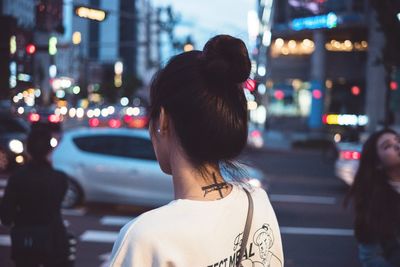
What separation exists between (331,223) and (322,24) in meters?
17.3

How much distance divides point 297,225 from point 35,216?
7541 mm

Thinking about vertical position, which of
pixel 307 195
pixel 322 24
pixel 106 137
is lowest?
pixel 307 195

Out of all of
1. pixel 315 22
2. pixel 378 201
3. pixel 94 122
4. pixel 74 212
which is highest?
pixel 315 22

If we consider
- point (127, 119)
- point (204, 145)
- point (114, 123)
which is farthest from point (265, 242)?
point (127, 119)

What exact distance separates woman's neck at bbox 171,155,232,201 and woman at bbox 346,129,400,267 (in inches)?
77.7

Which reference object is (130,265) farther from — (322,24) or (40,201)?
(322,24)

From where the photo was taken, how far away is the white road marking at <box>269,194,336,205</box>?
14.1 meters

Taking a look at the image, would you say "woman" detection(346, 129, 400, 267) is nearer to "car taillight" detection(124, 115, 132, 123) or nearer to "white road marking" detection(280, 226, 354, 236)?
"white road marking" detection(280, 226, 354, 236)

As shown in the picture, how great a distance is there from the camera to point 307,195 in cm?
1517

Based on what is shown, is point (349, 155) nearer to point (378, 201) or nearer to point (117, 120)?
point (378, 201)

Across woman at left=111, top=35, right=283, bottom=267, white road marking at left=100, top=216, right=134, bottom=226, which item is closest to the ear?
woman at left=111, top=35, right=283, bottom=267

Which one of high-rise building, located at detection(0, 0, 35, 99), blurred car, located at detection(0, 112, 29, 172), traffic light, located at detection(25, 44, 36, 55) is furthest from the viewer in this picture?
blurred car, located at detection(0, 112, 29, 172)

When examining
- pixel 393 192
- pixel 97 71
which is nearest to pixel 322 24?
pixel 393 192

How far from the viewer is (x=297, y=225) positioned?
11.2 metres
